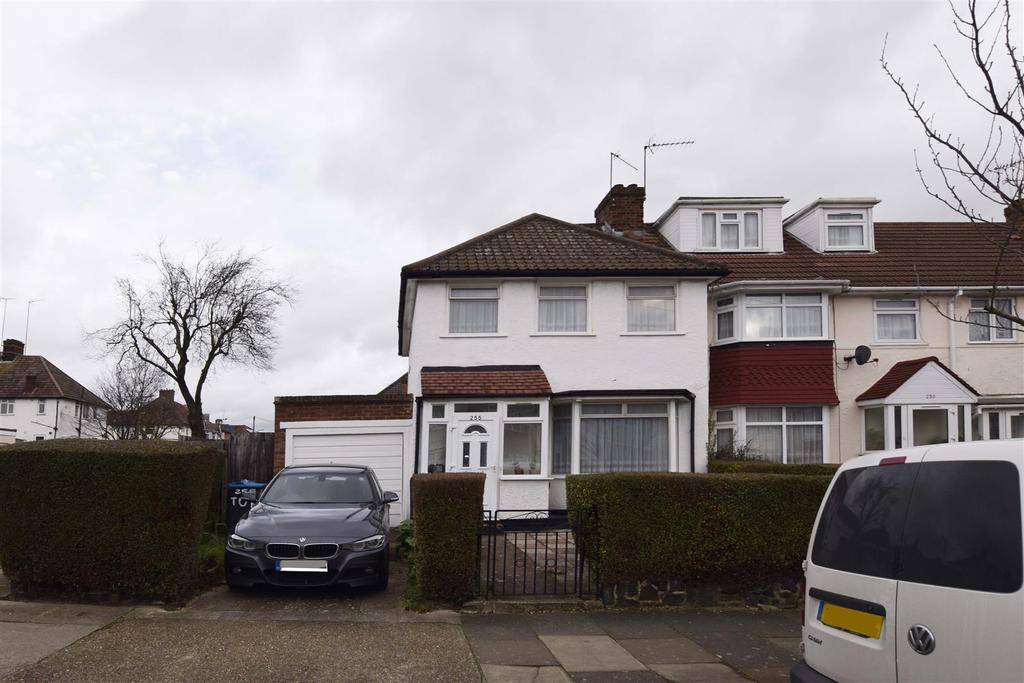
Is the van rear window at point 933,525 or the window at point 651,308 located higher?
the window at point 651,308

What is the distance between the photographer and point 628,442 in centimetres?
1611

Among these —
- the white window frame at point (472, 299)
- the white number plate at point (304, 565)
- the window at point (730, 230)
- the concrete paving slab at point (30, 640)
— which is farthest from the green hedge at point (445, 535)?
the window at point (730, 230)

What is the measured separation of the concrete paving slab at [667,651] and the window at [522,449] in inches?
321

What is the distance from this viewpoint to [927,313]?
1839cm

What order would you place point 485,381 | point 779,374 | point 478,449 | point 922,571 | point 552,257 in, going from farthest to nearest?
Result: 1. point 779,374
2. point 552,257
3. point 485,381
4. point 478,449
5. point 922,571

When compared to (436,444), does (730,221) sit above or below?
above

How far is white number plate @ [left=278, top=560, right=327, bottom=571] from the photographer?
8.09m

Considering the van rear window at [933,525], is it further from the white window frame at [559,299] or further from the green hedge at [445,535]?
the white window frame at [559,299]

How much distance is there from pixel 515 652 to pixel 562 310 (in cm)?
1035

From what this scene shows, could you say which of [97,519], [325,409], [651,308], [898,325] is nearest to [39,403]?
[325,409]

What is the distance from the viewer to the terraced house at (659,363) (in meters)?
15.2

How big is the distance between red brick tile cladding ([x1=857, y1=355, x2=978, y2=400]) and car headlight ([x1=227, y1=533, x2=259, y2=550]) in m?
14.1

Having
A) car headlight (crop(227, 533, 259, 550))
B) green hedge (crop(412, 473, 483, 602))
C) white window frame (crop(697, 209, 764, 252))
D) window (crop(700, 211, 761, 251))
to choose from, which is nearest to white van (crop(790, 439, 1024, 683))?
green hedge (crop(412, 473, 483, 602))

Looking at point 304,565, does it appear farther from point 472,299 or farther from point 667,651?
point 472,299
